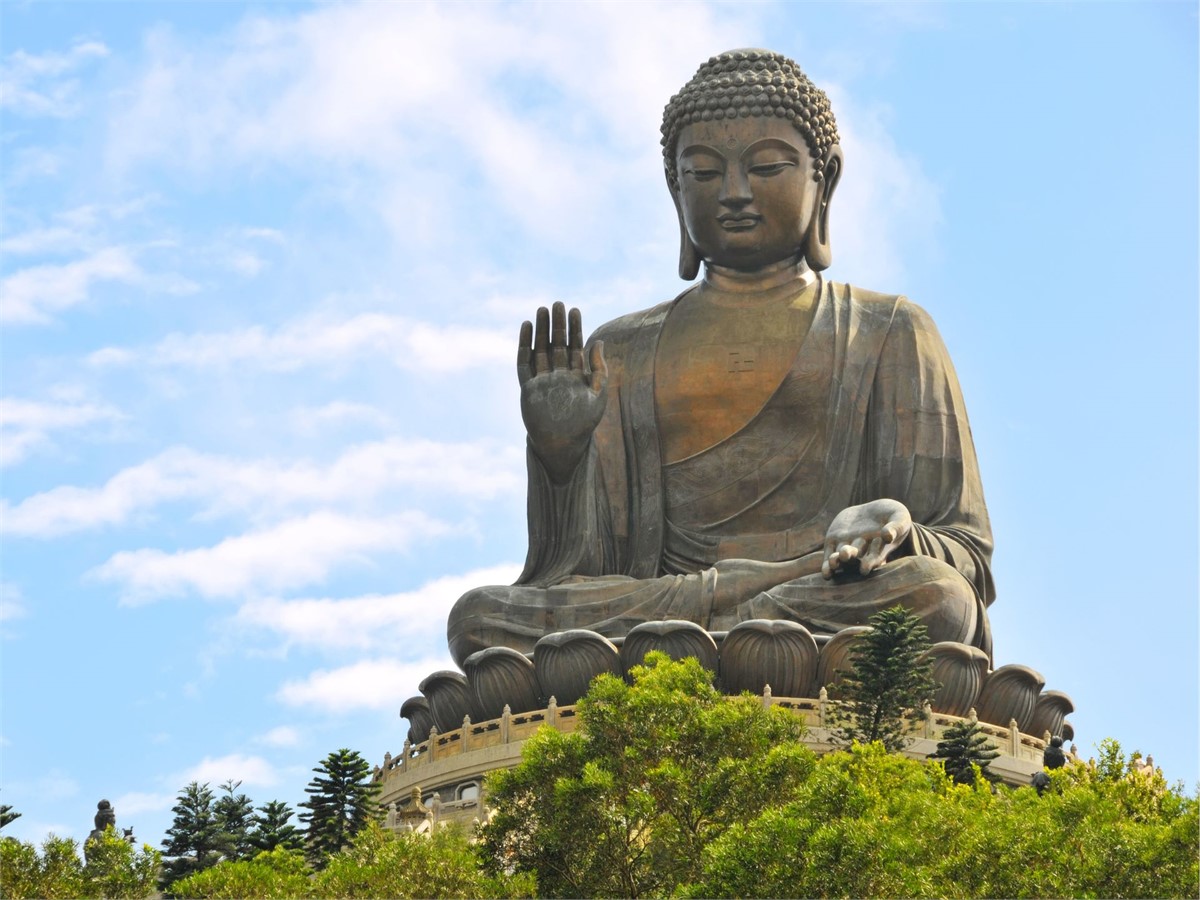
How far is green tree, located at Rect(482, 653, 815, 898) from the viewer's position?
1683 cm

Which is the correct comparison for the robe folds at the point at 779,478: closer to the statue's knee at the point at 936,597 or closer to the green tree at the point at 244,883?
the statue's knee at the point at 936,597

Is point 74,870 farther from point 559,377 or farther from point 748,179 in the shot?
point 748,179

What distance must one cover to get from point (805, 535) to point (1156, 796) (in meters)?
7.24

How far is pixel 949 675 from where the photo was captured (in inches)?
862

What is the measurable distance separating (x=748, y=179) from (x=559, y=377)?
2.65 m

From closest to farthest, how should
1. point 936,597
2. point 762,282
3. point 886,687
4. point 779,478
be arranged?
point 886,687 < point 936,597 < point 779,478 < point 762,282


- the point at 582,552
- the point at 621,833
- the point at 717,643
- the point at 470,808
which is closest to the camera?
the point at 621,833

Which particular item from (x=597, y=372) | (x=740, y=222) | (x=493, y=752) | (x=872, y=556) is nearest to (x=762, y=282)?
(x=740, y=222)

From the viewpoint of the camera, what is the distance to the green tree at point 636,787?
16.8 meters

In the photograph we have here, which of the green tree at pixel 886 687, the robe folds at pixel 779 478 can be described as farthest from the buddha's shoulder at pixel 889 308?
the green tree at pixel 886 687

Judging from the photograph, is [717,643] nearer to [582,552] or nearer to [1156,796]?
[582,552]

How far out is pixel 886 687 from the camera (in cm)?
2005

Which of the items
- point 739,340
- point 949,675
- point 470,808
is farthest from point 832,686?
point 739,340

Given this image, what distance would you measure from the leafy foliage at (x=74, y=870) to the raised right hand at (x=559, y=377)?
6.92 meters
